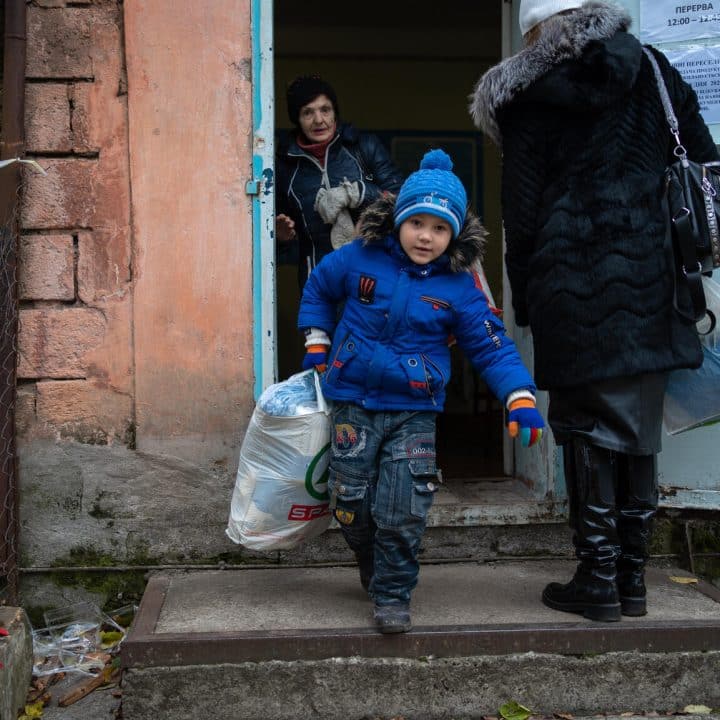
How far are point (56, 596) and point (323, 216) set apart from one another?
2.01 m

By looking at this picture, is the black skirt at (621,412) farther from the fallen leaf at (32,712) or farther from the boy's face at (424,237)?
the fallen leaf at (32,712)

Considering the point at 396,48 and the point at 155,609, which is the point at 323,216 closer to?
the point at 155,609

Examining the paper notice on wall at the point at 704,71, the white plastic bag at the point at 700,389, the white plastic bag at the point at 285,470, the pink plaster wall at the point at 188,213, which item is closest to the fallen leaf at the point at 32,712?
the white plastic bag at the point at 285,470

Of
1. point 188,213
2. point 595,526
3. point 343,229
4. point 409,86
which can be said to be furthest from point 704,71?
point 409,86

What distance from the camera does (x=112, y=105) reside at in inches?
162

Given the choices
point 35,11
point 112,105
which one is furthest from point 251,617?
point 35,11

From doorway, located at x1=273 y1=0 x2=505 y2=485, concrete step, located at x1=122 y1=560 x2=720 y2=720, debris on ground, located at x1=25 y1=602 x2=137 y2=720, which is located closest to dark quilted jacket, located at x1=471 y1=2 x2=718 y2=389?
concrete step, located at x1=122 y1=560 x2=720 y2=720

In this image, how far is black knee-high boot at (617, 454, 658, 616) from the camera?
11.2 ft

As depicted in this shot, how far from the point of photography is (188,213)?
13.5 feet

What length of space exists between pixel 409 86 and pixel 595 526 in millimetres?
5518

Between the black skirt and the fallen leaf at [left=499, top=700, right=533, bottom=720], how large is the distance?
36.3 inches

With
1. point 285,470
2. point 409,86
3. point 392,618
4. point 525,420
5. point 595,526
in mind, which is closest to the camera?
point 525,420

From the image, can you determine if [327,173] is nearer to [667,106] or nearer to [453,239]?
[453,239]

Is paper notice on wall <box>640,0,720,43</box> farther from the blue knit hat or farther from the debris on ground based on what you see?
the debris on ground
